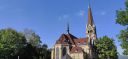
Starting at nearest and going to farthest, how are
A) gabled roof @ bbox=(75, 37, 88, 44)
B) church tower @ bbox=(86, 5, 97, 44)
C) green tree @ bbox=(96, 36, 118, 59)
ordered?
1. green tree @ bbox=(96, 36, 118, 59)
2. gabled roof @ bbox=(75, 37, 88, 44)
3. church tower @ bbox=(86, 5, 97, 44)

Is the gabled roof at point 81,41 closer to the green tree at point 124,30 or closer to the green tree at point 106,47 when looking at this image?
the green tree at point 106,47

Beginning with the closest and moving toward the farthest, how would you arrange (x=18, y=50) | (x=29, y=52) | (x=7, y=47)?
(x=7, y=47) → (x=18, y=50) → (x=29, y=52)

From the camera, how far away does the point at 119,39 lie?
76.4 ft

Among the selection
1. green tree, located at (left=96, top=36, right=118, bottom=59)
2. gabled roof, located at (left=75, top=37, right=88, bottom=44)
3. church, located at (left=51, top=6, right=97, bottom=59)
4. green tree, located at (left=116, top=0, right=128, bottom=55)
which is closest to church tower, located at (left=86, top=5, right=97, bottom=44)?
gabled roof, located at (left=75, top=37, right=88, bottom=44)

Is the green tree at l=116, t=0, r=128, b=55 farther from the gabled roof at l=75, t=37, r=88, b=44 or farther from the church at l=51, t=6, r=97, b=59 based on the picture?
the gabled roof at l=75, t=37, r=88, b=44

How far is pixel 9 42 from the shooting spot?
227 ft

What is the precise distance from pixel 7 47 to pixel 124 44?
161 ft

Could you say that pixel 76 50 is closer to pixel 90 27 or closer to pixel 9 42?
pixel 9 42

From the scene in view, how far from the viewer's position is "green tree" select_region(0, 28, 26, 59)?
6739 cm

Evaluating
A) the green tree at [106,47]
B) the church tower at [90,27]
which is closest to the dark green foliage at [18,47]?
the green tree at [106,47]

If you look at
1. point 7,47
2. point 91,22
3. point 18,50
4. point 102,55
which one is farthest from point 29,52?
point 91,22

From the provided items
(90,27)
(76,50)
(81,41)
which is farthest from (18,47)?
(90,27)

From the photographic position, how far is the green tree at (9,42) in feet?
221

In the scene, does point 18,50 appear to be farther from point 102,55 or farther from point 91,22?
point 91,22
